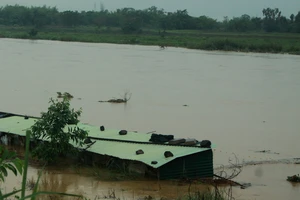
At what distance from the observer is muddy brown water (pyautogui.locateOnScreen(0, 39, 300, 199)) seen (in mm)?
6929

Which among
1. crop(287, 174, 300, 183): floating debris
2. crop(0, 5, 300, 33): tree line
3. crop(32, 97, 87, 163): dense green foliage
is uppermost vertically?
crop(0, 5, 300, 33): tree line

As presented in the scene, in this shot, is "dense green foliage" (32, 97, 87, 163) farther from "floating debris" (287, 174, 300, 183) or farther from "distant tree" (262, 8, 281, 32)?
"distant tree" (262, 8, 281, 32)

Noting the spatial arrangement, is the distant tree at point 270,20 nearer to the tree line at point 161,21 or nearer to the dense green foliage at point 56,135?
the tree line at point 161,21

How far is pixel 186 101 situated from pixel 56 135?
24.2 ft

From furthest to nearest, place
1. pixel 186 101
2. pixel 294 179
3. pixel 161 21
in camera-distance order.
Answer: pixel 161 21 → pixel 186 101 → pixel 294 179

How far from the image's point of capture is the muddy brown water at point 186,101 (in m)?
6.93

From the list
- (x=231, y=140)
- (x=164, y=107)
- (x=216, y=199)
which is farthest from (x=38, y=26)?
(x=216, y=199)

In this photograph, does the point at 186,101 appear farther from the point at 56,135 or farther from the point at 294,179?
the point at 56,135

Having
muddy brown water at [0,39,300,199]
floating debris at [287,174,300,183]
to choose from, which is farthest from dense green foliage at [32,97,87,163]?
floating debris at [287,174,300,183]

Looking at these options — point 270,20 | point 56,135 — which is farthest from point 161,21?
point 56,135

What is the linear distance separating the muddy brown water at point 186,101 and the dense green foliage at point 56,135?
29 cm

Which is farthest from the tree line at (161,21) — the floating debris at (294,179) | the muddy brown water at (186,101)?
the floating debris at (294,179)

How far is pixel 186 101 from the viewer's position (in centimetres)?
1358

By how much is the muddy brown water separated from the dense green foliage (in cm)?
29
